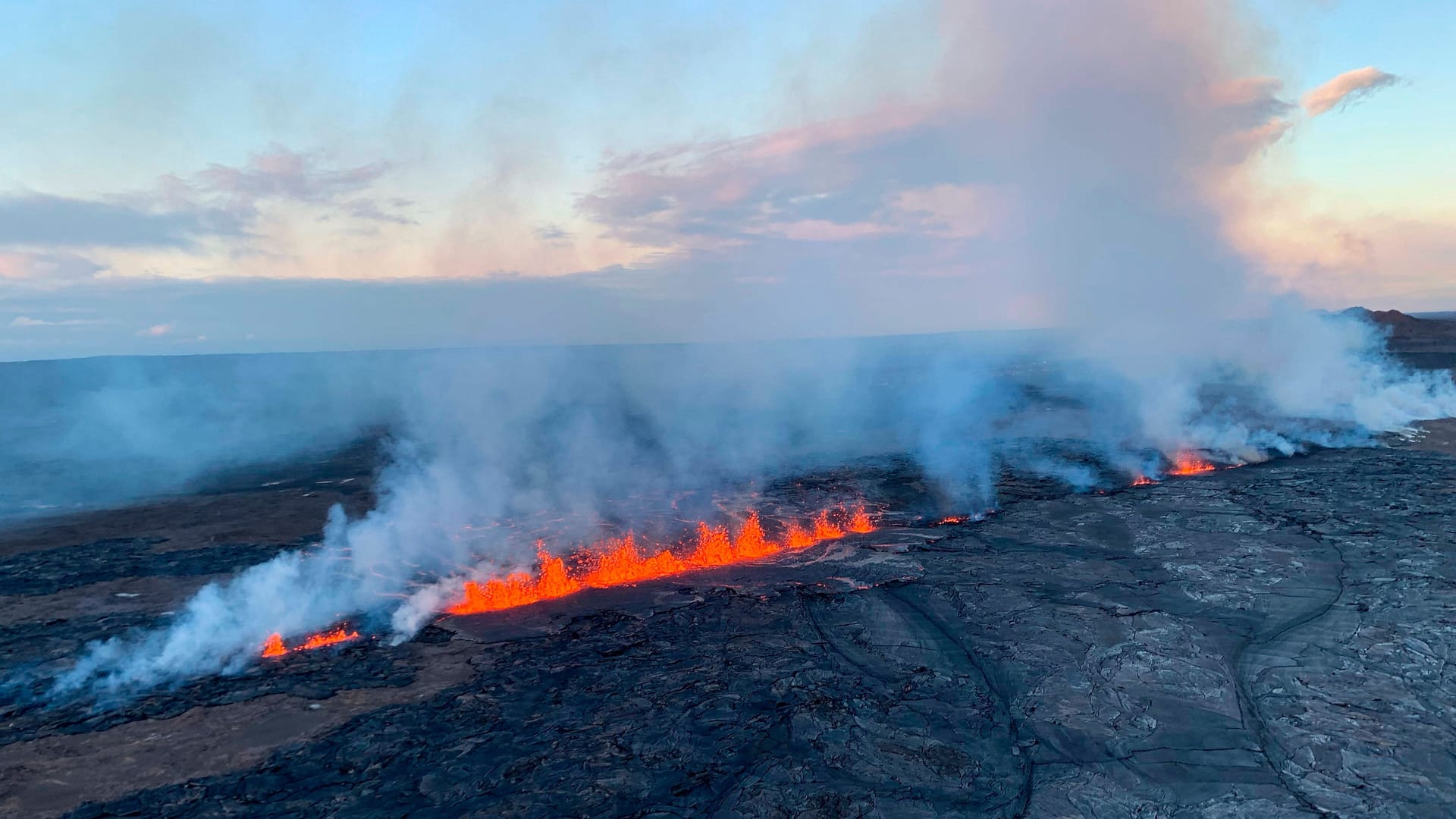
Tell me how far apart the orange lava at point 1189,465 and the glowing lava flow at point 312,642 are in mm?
29361

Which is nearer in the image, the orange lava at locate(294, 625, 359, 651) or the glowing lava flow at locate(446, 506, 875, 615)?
the orange lava at locate(294, 625, 359, 651)

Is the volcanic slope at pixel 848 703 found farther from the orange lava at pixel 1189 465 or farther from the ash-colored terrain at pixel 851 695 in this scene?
the orange lava at pixel 1189 465

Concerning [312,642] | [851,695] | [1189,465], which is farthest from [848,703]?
[1189,465]

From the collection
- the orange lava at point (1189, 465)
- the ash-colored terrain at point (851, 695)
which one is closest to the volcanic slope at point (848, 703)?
the ash-colored terrain at point (851, 695)

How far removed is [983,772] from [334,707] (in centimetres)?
1057

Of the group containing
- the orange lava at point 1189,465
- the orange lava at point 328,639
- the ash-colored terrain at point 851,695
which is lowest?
the orange lava at point 1189,465

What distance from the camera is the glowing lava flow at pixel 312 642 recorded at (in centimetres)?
1419

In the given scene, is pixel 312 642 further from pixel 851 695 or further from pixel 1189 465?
pixel 1189 465

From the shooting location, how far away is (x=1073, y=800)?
359 inches

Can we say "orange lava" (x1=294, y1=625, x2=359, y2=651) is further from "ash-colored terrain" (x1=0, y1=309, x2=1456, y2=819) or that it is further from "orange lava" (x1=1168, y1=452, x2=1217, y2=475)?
"orange lava" (x1=1168, y1=452, x2=1217, y2=475)

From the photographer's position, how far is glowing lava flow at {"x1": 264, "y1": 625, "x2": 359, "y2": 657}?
14188mm

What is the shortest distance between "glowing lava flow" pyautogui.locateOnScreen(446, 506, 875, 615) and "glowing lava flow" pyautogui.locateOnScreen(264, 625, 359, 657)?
2.14 m

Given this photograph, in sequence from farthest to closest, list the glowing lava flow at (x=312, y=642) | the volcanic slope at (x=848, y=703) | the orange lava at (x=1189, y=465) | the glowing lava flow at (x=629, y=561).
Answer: the orange lava at (x=1189, y=465) < the glowing lava flow at (x=629, y=561) < the glowing lava flow at (x=312, y=642) < the volcanic slope at (x=848, y=703)

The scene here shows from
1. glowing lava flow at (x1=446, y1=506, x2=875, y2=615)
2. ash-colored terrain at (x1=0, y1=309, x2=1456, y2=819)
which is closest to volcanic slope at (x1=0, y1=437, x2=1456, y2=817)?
ash-colored terrain at (x1=0, y1=309, x2=1456, y2=819)
